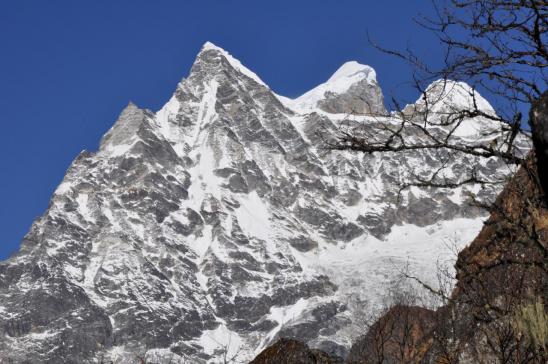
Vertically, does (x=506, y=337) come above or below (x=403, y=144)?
below

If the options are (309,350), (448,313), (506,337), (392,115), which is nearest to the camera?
(392,115)

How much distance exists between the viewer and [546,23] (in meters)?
7.05

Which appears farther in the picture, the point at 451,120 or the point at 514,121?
the point at 451,120

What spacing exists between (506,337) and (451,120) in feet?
11.2

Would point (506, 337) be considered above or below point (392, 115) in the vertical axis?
below

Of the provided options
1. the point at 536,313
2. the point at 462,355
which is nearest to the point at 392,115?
the point at 536,313

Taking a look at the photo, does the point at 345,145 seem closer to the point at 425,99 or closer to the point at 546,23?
the point at 425,99

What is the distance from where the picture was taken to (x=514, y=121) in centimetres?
717

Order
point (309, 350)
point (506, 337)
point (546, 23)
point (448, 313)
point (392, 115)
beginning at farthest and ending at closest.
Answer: point (448, 313) → point (309, 350) → point (506, 337) → point (392, 115) → point (546, 23)

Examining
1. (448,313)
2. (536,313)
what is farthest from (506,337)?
(448,313)

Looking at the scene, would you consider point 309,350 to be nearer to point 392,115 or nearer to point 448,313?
point 448,313

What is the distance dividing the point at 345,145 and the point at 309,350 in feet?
20.4

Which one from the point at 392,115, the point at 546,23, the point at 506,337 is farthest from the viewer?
the point at 506,337

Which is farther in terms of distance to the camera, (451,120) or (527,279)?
(527,279)
